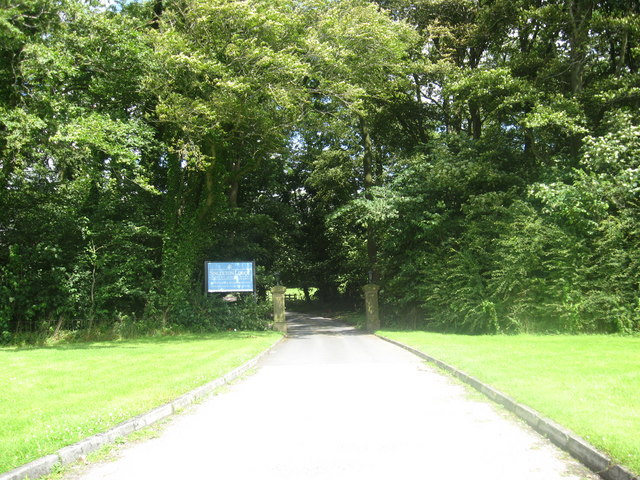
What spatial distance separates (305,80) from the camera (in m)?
23.6

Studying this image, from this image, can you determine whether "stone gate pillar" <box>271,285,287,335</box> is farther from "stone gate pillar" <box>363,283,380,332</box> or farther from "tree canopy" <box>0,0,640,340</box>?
"stone gate pillar" <box>363,283,380,332</box>

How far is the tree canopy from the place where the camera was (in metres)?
17.2

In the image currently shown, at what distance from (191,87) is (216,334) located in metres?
10.7

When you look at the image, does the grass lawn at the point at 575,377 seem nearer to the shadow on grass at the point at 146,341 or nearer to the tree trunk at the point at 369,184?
the shadow on grass at the point at 146,341

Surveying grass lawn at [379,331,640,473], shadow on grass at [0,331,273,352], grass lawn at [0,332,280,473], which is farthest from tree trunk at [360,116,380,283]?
grass lawn at [0,332,280,473]

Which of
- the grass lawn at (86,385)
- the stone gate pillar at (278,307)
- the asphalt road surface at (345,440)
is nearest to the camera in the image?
the asphalt road surface at (345,440)

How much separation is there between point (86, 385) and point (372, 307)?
62.0 ft

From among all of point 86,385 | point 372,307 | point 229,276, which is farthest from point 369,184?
point 86,385

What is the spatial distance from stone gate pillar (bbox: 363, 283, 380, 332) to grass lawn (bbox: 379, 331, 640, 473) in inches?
381

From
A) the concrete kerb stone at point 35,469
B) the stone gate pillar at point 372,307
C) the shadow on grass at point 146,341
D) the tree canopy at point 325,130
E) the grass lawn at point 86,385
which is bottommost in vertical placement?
the concrete kerb stone at point 35,469

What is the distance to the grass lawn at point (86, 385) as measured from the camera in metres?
5.48

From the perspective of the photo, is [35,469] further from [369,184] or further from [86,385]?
[369,184]

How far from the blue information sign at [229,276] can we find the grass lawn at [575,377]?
10.0 m

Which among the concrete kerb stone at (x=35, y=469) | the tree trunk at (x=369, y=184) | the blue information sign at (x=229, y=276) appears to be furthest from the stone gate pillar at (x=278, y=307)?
the concrete kerb stone at (x=35, y=469)
